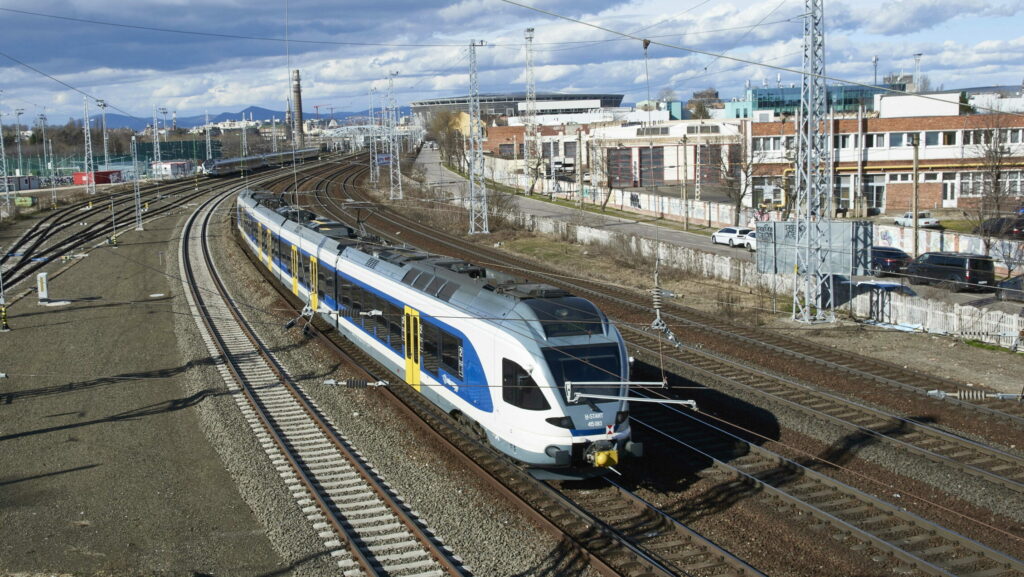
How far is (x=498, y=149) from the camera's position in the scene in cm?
10025

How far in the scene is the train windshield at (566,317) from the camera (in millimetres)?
12375

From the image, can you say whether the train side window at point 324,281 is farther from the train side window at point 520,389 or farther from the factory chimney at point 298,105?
the factory chimney at point 298,105

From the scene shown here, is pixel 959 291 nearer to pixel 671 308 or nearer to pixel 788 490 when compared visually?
pixel 671 308

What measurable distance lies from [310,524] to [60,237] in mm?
42888

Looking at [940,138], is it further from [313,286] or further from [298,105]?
[298,105]

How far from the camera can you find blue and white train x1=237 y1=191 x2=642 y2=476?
11.8m

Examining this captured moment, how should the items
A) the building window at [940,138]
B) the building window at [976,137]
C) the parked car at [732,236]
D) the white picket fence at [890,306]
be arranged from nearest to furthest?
the white picket fence at [890,306]
the parked car at [732,236]
the building window at [976,137]
the building window at [940,138]

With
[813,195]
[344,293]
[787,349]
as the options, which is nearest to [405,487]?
[344,293]

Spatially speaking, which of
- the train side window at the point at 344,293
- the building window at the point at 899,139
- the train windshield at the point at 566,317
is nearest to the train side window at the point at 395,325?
the train side window at the point at 344,293

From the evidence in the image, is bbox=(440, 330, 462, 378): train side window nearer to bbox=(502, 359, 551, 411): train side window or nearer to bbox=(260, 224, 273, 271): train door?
bbox=(502, 359, 551, 411): train side window

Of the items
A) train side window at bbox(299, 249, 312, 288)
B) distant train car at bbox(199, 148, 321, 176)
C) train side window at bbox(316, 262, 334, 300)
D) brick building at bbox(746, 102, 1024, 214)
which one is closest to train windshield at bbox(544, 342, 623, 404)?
train side window at bbox(316, 262, 334, 300)

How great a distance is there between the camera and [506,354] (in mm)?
12172

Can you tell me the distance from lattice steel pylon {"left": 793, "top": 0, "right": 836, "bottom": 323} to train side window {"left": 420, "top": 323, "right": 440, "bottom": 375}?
13.5 meters

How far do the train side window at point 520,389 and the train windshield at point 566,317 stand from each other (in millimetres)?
717
